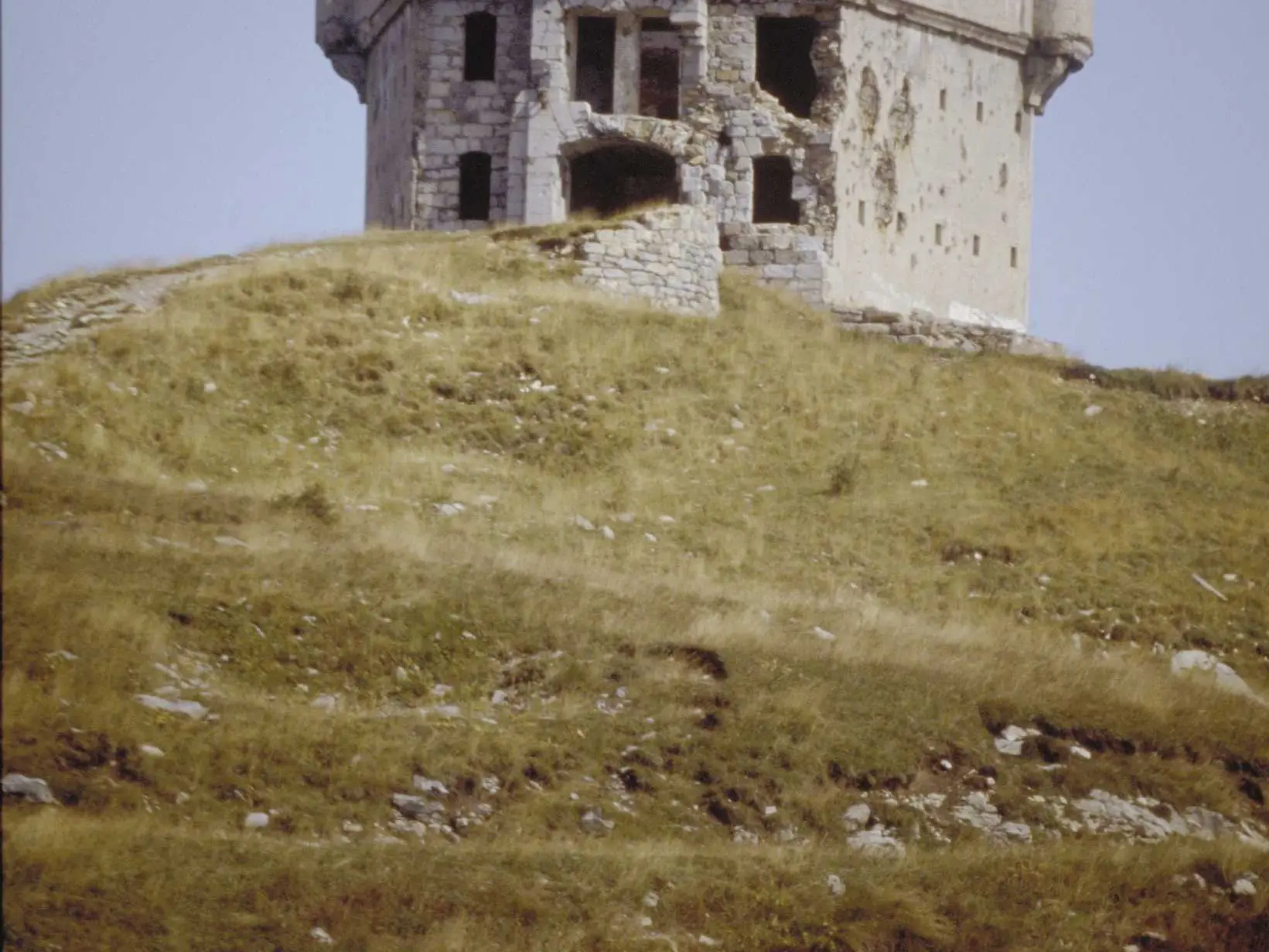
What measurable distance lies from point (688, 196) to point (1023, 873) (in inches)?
904

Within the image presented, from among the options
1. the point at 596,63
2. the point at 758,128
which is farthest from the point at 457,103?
the point at 758,128

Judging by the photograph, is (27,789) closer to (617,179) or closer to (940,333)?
(940,333)

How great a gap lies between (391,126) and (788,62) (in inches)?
314

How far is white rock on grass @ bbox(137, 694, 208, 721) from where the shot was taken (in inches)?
684

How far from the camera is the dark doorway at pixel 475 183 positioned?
40.9 metres

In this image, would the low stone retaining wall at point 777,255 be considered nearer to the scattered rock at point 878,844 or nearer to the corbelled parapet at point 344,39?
the corbelled parapet at point 344,39

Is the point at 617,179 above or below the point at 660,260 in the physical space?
above

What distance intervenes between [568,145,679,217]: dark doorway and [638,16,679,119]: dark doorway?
3.10 feet

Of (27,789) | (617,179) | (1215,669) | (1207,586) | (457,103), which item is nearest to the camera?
(27,789)

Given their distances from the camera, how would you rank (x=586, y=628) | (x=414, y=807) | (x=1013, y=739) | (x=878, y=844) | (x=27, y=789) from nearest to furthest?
1. (x=27, y=789)
2. (x=414, y=807)
3. (x=878, y=844)
4. (x=1013, y=739)
5. (x=586, y=628)

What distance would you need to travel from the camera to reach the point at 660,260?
114 ft

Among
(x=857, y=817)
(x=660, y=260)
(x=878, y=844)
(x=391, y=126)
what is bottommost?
(x=878, y=844)

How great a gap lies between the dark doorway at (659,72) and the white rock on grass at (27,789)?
88.8ft

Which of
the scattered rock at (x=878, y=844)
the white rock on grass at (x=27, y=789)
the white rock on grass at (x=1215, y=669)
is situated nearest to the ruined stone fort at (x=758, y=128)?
the white rock on grass at (x=1215, y=669)
